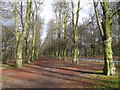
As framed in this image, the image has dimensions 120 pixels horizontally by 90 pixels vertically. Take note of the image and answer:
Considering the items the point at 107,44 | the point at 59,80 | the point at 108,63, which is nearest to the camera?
the point at 59,80

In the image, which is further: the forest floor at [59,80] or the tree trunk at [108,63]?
the tree trunk at [108,63]

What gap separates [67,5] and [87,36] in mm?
27587

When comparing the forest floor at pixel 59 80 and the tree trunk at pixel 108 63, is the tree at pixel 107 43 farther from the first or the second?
the forest floor at pixel 59 80

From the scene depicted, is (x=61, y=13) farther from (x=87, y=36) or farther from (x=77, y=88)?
(x=77, y=88)

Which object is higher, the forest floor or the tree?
the tree

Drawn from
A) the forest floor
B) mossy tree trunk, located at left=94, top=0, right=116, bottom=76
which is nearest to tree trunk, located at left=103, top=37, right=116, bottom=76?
mossy tree trunk, located at left=94, top=0, right=116, bottom=76

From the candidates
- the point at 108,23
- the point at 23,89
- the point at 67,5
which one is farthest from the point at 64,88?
the point at 67,5

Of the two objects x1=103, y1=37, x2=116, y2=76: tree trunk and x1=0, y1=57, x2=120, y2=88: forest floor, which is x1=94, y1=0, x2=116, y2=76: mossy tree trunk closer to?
x1=103, y1=37, x2=116, y2=76: tree trunk

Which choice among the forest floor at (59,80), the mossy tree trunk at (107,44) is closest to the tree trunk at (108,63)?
the mossy tree trunk at (107,44)

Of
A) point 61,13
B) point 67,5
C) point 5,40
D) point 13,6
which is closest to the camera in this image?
point 13,6

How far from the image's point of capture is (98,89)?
575cm

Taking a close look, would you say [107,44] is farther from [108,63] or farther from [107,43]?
[108,63]

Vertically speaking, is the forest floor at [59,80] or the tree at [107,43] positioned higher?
the tree at [107,43]

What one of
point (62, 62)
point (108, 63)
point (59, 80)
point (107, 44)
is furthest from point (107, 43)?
point (62, 62)
